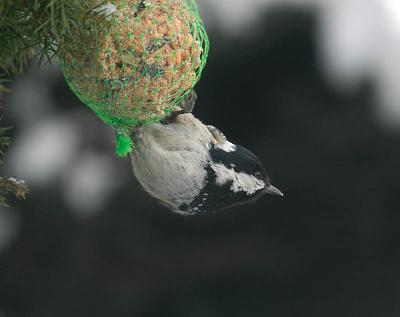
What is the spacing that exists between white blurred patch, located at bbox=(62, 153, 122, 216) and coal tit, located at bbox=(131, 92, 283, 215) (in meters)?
1.53

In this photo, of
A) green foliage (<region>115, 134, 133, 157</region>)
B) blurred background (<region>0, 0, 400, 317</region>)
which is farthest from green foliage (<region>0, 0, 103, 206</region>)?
blurred background (<region>0, 0, 400, 317</region>)

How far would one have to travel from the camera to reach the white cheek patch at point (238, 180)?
1360 millimetres

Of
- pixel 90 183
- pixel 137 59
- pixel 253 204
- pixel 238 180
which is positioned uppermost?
pixel 137 59

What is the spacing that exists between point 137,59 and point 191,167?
32 cm

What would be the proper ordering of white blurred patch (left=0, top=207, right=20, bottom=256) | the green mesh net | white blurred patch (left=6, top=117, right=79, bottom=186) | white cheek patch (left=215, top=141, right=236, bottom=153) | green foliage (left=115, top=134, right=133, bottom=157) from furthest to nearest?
white blurred patch (left=0, top=207, right=20, bottom=256) → white blurred patch (left=6, top=117, right=79, bottom=186) → white cheek patch (left=215, top=141, right=236, bottom=153) → green foliage (left=115, top=134, right=133, bottom=157) → the green mesh net

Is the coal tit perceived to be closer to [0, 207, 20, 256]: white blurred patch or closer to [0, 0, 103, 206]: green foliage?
[0, 0, 103, 206]: green foliage

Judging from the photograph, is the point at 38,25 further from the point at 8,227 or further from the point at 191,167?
the point at 8,227

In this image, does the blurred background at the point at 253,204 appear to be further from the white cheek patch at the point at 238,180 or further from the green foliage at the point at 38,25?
the green foliage at the point at 38,25

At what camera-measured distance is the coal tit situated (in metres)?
1.31

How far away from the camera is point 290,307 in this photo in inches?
130

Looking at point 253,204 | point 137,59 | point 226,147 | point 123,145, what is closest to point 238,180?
point 226,147

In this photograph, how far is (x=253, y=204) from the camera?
2.99 meters

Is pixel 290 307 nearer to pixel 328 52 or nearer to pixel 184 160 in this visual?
pixel 328 52

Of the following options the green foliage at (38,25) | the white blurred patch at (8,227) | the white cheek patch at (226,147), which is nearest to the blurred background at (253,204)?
the white blurred patch at (8,227)
